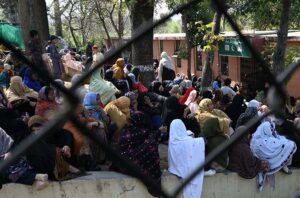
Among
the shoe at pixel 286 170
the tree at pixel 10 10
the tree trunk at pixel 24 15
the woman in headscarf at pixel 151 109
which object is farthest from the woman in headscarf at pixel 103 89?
the tree at pixel 10 10

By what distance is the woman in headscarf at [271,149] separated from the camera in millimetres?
5442

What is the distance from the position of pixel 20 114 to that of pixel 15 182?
1614 mm

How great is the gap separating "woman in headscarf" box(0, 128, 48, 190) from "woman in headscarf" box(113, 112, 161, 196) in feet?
2.53

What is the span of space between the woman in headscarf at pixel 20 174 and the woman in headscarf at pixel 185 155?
137cm

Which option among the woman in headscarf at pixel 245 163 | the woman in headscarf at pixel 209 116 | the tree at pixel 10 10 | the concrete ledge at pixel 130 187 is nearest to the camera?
the concrete ledge at pixel 130 187

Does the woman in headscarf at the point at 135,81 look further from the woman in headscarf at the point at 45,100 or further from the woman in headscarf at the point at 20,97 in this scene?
the woman in headscarf at the point at 45,100

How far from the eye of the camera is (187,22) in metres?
16.8

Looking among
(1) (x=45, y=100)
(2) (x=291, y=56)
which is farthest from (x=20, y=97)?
(2) (x=291, y=56)

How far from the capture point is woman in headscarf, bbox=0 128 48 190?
15.0 feet

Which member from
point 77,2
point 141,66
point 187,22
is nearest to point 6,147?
point 141,66

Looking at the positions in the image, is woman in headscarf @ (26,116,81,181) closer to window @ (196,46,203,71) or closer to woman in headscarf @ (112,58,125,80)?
woman in headscarf @ (112,58,125,80)

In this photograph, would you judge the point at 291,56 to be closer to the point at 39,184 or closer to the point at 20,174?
the point at 39,184

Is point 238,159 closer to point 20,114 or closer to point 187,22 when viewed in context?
point 20,114

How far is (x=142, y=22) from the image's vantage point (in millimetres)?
8977
